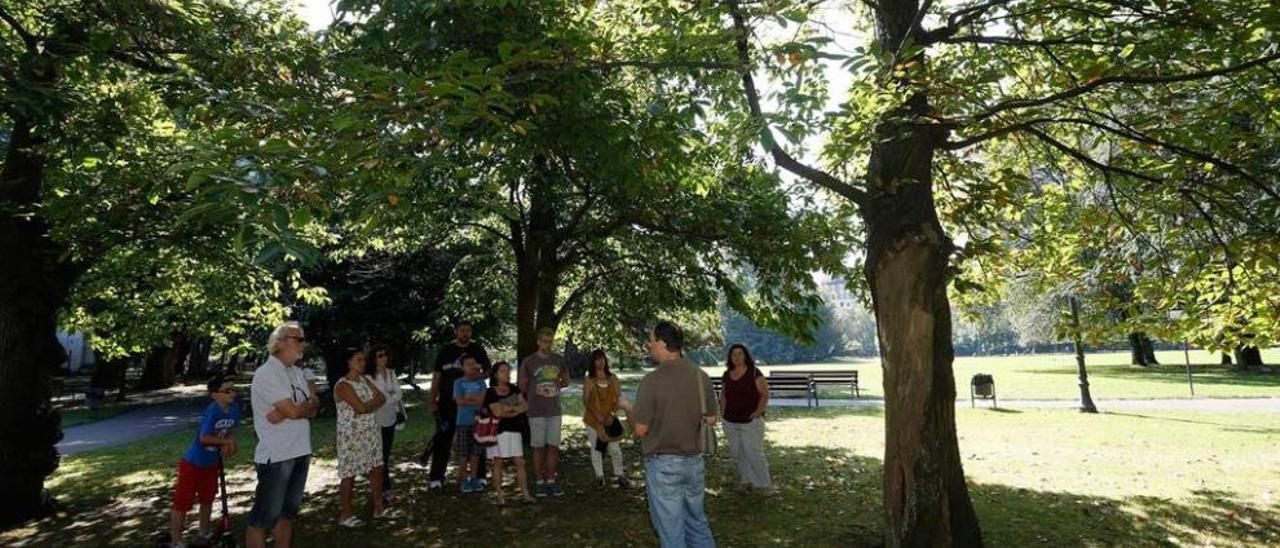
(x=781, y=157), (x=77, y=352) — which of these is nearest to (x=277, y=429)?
(x=781, y=157)

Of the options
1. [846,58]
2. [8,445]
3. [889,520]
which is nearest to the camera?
[846,58]

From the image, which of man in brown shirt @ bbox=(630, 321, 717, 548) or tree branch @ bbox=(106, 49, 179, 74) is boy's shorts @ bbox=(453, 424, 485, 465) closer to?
man in brown shirt @ bbox=(630, 321, 717, 548)

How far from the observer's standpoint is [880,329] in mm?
5859

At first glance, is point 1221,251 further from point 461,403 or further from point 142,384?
point 142,384

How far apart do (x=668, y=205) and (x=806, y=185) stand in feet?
6.78

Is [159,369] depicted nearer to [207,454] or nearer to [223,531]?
[223,531]

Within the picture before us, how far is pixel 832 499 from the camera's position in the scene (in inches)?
316

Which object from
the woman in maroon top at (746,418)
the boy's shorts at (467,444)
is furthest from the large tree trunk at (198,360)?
the woman in maroon top at (746,418)

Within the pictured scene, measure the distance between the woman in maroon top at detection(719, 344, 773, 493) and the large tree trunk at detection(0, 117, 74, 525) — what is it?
26.0ft

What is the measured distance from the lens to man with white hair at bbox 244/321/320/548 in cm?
503

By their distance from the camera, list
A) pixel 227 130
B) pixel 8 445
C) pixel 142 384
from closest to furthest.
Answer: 1. pixel 227 130
2. pixel 8 445
3. pixel 142 384

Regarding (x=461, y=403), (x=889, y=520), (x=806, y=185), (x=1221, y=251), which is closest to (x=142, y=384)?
(x=461, y=403)

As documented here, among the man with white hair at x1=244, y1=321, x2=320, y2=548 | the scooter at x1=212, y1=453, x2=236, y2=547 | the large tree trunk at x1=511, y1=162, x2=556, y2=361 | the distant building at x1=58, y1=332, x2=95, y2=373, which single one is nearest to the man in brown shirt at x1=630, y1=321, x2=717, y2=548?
the man with white hair at x1=244, y1=321, x2=320, y2=548

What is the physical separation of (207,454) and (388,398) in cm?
195
